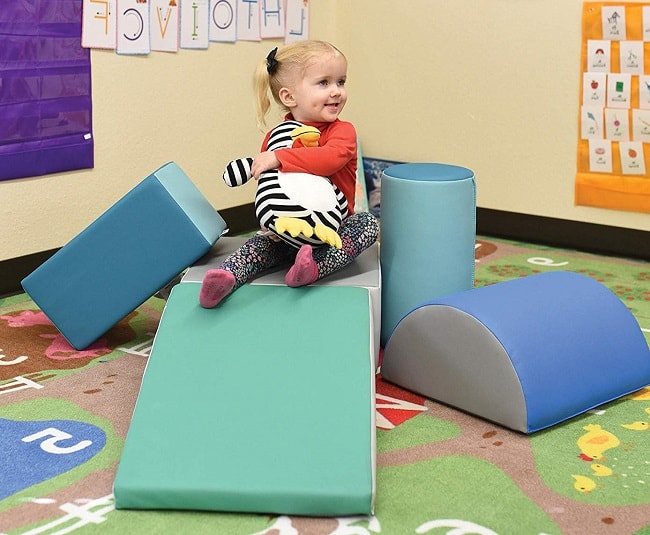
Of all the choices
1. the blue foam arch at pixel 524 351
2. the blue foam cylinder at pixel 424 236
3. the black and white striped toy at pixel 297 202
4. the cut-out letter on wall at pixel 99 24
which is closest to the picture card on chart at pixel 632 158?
the blue foam cylinder at pixel 424 236

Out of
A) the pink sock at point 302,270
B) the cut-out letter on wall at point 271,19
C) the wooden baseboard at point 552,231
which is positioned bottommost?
the wooden baseboard at point 552,231

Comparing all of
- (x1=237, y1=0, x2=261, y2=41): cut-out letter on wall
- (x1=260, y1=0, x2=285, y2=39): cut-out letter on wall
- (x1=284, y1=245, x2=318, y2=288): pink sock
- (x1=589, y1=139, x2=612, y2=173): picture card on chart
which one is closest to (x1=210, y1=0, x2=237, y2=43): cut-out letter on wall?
(x1=237, y1=0, x2=261, y2=41): cut-out letter on wall

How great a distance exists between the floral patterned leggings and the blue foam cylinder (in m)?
0.07

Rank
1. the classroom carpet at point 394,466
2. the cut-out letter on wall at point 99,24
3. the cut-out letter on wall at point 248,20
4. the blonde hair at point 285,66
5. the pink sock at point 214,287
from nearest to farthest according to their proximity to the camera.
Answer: the classroom carpet at point 394,466, the pink sock at point 214,287, the blonde hair at point 285,66, the cut-out letter on wall at point 99,24, the cut-out letter on wall at point 248,20

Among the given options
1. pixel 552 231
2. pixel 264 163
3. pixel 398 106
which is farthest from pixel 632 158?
pixel 264 163

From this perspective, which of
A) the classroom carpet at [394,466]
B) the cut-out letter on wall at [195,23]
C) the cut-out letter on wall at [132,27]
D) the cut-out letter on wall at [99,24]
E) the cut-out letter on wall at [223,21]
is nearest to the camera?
the classroom carpet at [394,466]

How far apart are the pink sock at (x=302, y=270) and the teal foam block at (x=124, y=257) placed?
294 millimetres

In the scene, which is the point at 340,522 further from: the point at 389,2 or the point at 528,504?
the point at 389,2

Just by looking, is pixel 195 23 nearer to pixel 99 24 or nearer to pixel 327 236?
pixel 99 24

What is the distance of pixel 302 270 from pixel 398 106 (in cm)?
187

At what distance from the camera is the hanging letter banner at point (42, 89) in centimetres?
262

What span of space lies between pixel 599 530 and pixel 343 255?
2.96 feet

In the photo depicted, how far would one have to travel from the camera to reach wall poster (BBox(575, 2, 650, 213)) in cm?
309

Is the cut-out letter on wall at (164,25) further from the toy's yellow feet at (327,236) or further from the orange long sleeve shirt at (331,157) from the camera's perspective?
the toy's yellow feet at (327,236)
